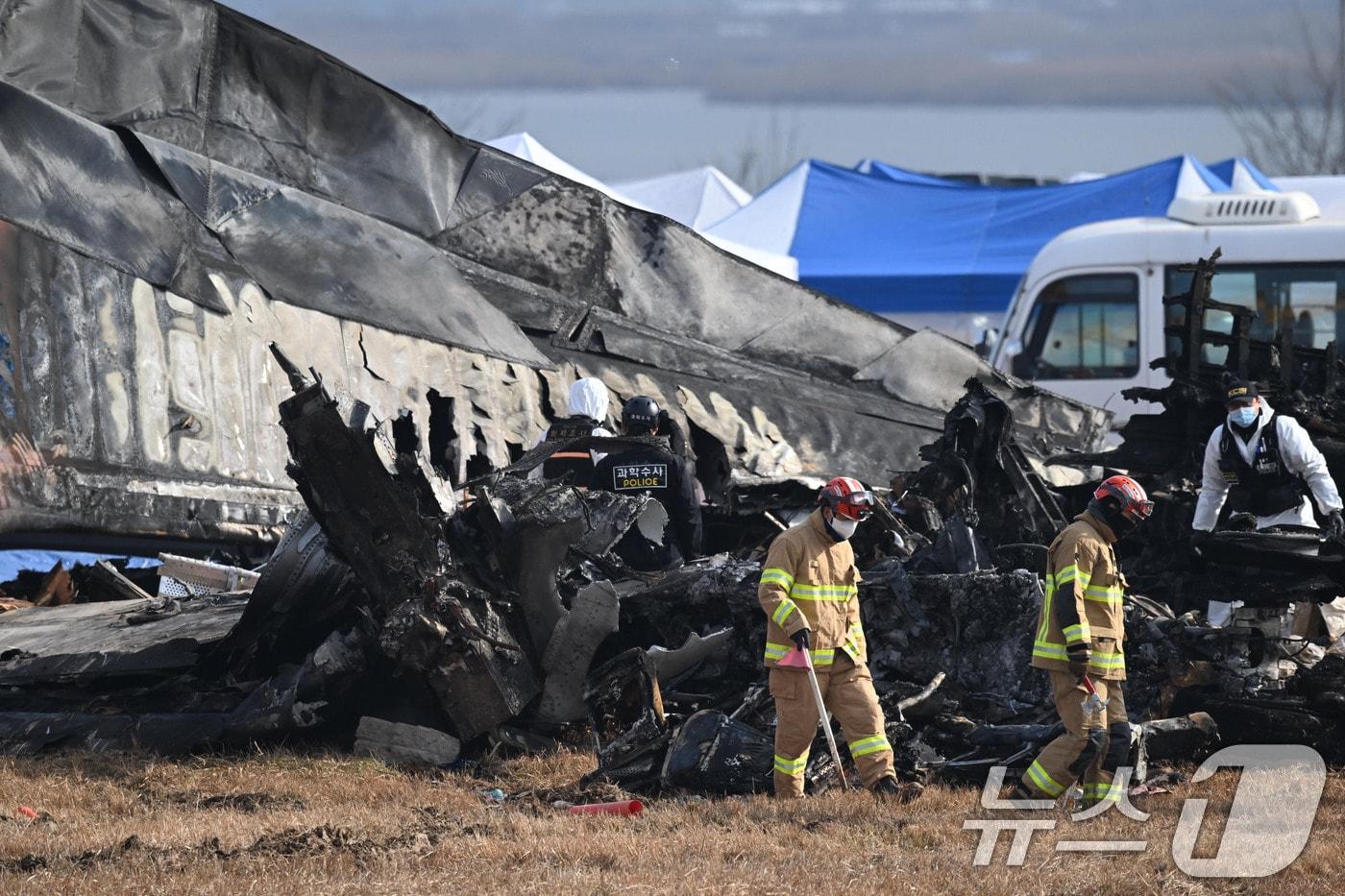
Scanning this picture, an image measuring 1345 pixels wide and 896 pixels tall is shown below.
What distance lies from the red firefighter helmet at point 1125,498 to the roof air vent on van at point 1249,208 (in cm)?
914

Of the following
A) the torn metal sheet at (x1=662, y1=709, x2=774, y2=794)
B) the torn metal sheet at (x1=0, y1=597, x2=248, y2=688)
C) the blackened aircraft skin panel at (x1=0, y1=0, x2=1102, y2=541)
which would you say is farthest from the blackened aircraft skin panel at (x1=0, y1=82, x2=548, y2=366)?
the torn metal sheet at (x1=662, y1=709, x2=774, y2=794)

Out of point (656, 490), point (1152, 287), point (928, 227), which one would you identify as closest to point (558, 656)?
point (656, 490)

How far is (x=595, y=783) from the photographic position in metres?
6.88

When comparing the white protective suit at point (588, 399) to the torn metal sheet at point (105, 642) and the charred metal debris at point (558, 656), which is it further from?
the torn metal sheet at point (105, 642)

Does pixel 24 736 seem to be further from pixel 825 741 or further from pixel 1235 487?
pixel 1235 487

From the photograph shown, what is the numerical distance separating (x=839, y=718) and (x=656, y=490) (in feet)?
8.14

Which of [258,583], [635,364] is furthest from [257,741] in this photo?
[635,364]

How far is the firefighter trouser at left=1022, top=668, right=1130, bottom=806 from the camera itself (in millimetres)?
6418

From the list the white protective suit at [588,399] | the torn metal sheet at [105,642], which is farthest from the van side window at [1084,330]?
the torn metal sheet at [105,642]

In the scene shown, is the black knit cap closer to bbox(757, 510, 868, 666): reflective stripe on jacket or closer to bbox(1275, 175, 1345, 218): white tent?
bbox(757, 510, 868, 666): reflective stripe on jacket

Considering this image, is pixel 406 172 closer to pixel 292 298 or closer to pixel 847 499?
pixel 292 298

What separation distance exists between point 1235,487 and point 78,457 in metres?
6.59

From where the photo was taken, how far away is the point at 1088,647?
252 inches

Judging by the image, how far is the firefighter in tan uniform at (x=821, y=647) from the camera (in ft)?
21.6
